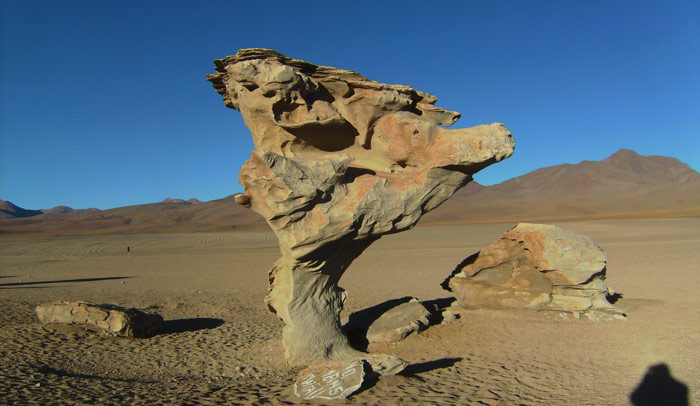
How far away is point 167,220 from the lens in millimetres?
91500

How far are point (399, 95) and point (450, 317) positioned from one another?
4.83 meters

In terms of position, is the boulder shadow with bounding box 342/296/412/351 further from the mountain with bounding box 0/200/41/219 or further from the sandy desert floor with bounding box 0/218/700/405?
the mountain with bounding box 0/200/41/219

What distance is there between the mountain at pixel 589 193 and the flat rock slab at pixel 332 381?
231 ft

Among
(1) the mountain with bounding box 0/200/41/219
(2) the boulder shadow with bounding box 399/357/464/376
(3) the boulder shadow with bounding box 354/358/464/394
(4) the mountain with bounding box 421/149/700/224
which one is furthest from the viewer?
(1) the mountain with bounding box 0/200/41/219

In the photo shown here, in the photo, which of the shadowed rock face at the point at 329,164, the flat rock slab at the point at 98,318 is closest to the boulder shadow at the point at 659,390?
the shadowed rock face at the point at 329,164

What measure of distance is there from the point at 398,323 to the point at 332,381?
3782 mm

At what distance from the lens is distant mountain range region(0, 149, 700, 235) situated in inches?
3110

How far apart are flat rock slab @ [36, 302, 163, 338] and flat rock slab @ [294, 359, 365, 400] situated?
4819 millimetres

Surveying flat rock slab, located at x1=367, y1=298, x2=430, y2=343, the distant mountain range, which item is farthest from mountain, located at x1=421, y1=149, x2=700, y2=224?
flat rock slab, located at x1=367, y1=298, x2=430, y2=343

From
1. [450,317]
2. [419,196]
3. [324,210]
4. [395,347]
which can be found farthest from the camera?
[450,317]

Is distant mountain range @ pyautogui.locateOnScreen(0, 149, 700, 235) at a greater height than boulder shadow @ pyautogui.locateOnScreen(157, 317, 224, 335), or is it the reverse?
distant mountain range @ pyautogui.locateOnScreen(0, 149, 700, 235)

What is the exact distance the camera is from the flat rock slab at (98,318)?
27.3 feet

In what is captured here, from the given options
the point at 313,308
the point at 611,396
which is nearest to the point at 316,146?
the point at 313,308

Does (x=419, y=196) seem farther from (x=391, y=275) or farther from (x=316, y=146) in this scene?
(x=391, y=275)
